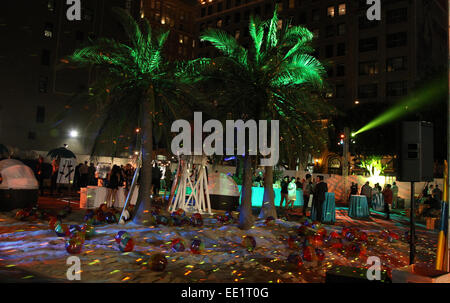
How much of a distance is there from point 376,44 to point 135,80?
157 ft

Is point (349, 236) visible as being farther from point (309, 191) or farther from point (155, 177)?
point (155, 177)

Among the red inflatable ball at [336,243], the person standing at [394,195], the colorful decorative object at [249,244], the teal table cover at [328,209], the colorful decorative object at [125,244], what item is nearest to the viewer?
the colorful decorative object at [125,244]

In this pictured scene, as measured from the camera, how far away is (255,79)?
12422 millimetres

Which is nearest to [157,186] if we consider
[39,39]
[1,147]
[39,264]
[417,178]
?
[1,147]

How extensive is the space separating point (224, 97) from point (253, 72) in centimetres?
135

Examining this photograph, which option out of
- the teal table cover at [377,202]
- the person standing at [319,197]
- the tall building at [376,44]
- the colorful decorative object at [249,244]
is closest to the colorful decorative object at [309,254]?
the colorful decorative object at [249,244]

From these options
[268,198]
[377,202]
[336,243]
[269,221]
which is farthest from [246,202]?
[377,202]

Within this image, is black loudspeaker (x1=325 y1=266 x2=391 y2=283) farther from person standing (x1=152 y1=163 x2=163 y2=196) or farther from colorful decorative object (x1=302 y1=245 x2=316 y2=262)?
person standing (x1=152 y1=163 x2=163 y2=196)

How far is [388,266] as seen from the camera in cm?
882

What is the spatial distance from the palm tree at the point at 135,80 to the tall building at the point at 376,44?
119 ft

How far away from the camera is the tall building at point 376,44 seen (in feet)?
156

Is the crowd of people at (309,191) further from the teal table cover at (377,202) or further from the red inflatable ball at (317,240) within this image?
the teal table cover at (377,202)

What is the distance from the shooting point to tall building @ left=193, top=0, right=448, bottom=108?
156 feet
